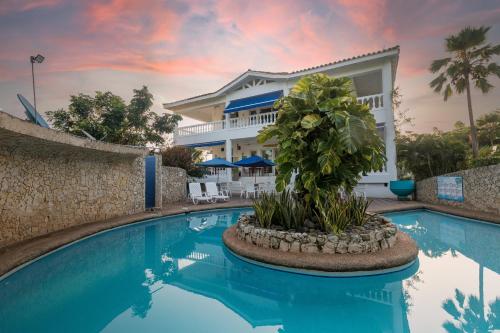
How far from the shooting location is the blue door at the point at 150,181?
43.5 feet

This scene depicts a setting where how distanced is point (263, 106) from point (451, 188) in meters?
13.8

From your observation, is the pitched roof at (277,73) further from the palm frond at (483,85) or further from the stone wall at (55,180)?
the stone wall at (55,180)

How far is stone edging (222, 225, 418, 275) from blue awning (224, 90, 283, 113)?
15.3 m

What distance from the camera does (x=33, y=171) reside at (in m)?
7.37

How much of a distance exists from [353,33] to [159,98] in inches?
748

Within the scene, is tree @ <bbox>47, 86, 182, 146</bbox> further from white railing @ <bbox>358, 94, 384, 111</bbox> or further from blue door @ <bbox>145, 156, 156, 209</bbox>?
white railing @ <bbox>358, 94, 384, 111</bbox>

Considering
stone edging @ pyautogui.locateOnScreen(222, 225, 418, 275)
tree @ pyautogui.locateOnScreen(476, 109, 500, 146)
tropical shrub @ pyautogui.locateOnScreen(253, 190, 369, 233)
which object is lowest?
stone edging @ pyautogui.locateOnScreen(222, 225, 418, 275)

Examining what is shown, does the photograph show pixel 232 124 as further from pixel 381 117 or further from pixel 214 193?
pixel 381 117

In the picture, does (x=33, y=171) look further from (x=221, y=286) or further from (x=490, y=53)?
(x=490, y=53)

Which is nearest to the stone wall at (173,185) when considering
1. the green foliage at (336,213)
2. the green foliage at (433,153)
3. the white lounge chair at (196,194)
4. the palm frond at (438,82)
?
the white lounge chair at (196,194)

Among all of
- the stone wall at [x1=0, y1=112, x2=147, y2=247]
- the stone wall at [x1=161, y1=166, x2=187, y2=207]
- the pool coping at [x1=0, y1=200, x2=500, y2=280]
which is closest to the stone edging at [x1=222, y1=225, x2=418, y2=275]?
the pool coping at [x1=0, y1=200, x2=500, y2=280]

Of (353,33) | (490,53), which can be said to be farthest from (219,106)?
(490,53)

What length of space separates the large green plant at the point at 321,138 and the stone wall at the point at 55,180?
6184mm

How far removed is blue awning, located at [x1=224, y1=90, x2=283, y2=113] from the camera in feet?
65.8
